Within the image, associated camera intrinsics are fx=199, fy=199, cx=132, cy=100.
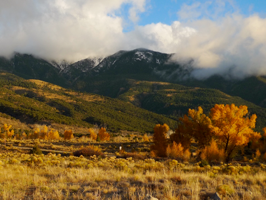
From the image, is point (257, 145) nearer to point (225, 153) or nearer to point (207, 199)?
point (225, 153)

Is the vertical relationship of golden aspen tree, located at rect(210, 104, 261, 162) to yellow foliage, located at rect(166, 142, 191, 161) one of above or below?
above

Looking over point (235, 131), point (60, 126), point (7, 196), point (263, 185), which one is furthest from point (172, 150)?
point (60, 126)

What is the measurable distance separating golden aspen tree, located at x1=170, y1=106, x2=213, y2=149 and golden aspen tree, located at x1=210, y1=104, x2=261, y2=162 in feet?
5.51

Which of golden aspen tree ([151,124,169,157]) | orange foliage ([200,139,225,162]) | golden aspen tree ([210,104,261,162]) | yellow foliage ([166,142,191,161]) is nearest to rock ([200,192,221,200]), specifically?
orange foliage ([200,139,225,162])

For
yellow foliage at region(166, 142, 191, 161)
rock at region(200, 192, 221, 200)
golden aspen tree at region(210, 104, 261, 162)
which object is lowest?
yellow foliage at region(166, 142, 191, 161)

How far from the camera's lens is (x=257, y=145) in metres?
42.1

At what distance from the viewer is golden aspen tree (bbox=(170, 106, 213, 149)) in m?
30.2

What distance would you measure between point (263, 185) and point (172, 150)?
21.5 m

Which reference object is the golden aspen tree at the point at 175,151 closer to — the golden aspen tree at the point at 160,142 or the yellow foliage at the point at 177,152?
the yellow foliage at the point at 177,152

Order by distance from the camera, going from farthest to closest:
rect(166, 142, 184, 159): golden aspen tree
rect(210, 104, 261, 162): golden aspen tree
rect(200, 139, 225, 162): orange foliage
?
rect(166, 142, 184, 159): golden aspen tree
rect(210, 104, 261, 162): golden aspen tree
rect(200, 139, 225, 162): orange foliage

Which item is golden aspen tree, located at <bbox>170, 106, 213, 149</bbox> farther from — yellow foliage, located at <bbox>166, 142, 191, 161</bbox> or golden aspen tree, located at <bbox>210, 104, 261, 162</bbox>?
yellow foliage, located at <bbox>166, 142, 191, 161</bbox>

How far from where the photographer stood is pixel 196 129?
102 feet

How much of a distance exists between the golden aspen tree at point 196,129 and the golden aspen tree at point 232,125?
1.68 meters

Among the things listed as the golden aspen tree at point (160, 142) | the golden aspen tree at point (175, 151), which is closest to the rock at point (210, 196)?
the golden aspen tree at point (175, 151)
